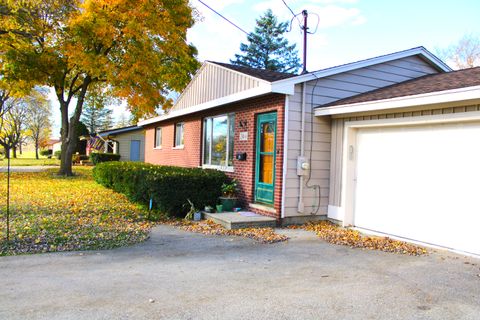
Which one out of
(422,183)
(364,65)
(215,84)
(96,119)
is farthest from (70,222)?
(96,119)

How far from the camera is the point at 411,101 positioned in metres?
6.46

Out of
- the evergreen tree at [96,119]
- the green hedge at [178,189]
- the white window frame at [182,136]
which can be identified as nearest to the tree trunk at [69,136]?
the white window frame at [182,136]

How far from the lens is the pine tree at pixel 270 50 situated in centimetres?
3956

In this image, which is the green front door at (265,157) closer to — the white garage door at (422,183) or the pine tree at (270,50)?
the white garage door at (422,183)

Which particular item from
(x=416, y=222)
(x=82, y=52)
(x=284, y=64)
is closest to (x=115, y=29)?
(x=82, y=52)

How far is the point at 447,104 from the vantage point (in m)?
6.10

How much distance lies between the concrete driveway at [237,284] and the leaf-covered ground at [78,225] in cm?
54

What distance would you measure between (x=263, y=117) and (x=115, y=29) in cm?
1081

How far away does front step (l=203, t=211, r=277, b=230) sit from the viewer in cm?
764

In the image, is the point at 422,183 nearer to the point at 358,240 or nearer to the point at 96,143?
Result: the point at 358,240

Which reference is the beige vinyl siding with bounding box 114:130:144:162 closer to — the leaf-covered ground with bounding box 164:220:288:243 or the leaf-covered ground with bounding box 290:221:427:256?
the leaf-covered ground with bounding box 164:220:288:243

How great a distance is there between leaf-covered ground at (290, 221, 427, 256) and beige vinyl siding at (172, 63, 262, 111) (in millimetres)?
3436

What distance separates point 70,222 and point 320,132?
573 cm

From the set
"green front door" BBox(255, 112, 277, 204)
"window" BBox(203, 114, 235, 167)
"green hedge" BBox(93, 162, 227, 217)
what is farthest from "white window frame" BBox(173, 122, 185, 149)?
"green front door" BBox(255, 112, 277, 204)
